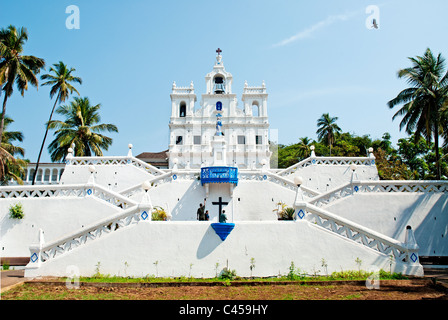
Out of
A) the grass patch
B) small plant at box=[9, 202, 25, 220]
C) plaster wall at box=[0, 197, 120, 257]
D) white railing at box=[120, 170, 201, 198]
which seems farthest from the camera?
white railing at box=[120, 170, 201, 198]

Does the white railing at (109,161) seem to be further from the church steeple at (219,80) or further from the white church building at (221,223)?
the church steeple at (219,80)

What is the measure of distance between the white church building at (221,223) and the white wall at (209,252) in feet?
0.12

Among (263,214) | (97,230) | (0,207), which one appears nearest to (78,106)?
(0,207)

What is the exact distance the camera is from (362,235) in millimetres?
12648

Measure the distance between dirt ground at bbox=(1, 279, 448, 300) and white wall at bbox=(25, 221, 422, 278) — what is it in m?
1.26

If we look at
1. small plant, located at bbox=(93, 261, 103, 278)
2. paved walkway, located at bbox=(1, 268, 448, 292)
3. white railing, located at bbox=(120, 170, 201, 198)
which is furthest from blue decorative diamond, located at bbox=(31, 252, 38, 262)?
white railing, located at bbox=(120, 170, 201, 198)

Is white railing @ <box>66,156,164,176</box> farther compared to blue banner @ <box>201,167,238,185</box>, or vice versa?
white railing @ <box>66,156,164,176</box>

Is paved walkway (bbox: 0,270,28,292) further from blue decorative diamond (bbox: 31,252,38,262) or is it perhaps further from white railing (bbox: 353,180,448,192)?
white railing (bbox: 353,180,448,192)

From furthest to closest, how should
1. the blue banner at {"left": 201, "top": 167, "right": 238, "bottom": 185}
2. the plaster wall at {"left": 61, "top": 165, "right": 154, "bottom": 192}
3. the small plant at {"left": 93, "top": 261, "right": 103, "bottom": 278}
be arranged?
the plaster wall at {"left": 61, "top": 165, "right": 154, "bottom": 192} < the blue banner at {"left": 201, "top": 167, "right": 238, "bottom": 185} < the small plant at {"left": 93, "top": 261, "right": 103, "bottom": 278}

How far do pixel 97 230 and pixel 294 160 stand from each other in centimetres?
5332

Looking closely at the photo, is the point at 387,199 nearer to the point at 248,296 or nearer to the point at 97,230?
the point at 248,296

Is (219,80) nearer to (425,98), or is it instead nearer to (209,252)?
(425,98)

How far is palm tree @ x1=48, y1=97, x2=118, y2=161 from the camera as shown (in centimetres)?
3506

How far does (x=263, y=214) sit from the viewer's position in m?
21.9
